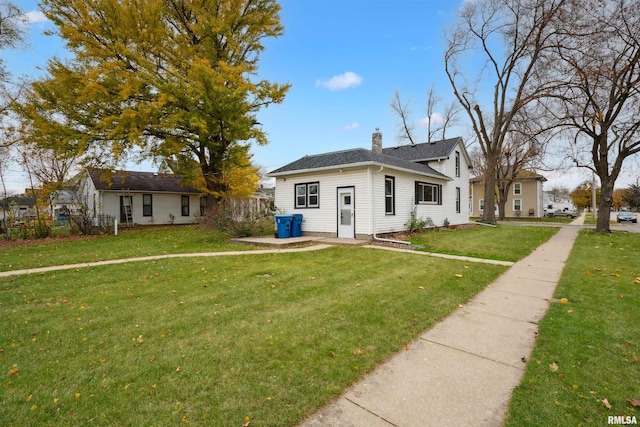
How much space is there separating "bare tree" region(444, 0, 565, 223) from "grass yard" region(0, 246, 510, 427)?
18.5m

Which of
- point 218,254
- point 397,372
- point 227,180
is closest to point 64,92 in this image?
point 227,180

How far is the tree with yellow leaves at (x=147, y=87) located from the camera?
47.5ft

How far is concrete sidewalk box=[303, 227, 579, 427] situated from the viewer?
231 cm

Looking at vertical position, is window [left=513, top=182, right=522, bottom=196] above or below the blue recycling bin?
above

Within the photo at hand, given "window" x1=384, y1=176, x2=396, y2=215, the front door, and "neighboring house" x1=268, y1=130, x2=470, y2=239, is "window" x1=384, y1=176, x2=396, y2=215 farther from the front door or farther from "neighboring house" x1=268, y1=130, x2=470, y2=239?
the front door

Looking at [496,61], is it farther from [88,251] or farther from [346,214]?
[88,251]

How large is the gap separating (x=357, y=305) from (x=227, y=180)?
15734mm

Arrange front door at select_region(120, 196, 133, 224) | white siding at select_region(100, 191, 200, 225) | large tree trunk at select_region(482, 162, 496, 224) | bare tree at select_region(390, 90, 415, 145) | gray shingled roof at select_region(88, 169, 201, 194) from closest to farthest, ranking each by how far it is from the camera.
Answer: gray shingled roof at select_region(88, 169, 201, 194)
white siding at select_region(100, 191, 200, 225)
front door at select_region(120, 196, 133, 224)
large tree trunk at select_region(482, 162, 496, 224)
bare tree at select_region(390, 90, 415, 145)

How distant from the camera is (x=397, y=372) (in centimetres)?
293

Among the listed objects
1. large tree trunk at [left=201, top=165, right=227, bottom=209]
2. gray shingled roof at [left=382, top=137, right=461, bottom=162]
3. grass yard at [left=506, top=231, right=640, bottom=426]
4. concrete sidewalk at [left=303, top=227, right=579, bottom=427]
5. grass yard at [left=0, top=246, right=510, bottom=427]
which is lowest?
concrete sidewalk at [left=303, top=227, right=579, bottom=427]

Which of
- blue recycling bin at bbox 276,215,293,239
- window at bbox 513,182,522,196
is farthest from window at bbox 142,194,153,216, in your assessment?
window at bbox 513,182,522,196

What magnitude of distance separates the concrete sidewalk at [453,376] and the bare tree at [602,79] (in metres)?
15.7

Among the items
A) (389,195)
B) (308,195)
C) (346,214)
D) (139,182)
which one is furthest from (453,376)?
(139,182)

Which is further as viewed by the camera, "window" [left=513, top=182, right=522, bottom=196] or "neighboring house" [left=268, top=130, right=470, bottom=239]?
"window" [left=513, top=182, right=522, bottom=196]
